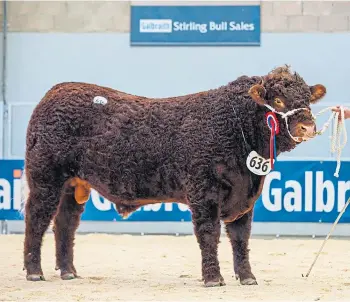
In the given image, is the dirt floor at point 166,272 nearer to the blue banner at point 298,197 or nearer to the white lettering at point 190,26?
the blue banner at point 298,197

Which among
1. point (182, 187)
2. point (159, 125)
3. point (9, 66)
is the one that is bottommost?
point (182, 187)

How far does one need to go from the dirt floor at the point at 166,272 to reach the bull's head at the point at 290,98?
4.68ft

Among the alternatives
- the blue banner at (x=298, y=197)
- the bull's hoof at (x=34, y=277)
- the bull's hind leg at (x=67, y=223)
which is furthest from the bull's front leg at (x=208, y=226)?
the blue banner at (x=298, y=197)

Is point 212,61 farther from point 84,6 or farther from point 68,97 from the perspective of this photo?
point 68,97

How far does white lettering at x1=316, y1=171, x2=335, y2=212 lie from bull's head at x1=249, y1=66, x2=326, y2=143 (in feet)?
16.4

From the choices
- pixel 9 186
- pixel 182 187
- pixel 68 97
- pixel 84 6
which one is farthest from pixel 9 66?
pixel 182 187

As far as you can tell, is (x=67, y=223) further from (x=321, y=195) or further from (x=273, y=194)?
(x=321, y=195)

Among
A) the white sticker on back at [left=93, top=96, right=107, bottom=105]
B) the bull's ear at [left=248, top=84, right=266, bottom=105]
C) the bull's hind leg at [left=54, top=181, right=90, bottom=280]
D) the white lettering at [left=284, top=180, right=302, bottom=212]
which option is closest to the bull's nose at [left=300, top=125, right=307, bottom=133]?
the bull's ear at [left=248, top=84, right=266, bottom=105]

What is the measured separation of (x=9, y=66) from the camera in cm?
1631

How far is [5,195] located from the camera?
1400cm

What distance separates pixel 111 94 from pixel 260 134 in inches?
64.9

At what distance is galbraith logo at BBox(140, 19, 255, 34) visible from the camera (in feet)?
52.5

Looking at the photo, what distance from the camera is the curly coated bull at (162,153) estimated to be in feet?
28.2

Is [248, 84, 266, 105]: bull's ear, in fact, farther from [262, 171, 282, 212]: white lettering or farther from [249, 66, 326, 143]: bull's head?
[262, 171, 282, 212]: white lettering
